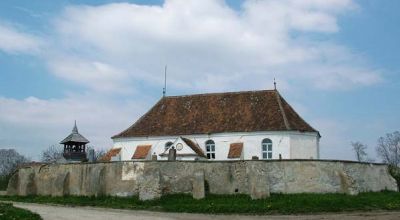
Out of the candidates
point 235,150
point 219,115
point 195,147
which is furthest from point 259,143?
point 195,147

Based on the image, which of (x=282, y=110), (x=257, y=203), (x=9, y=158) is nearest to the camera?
(x=257, y=203)

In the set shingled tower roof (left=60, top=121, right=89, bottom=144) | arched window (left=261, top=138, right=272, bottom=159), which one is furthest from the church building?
shingled tower roof (left=60, top=121, right=89, bottom=144)

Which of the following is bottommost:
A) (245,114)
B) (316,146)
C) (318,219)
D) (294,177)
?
(318,219)

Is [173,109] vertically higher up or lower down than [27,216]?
higher up

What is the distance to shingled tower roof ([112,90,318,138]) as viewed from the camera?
41906 millimetres

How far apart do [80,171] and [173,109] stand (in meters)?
14.8

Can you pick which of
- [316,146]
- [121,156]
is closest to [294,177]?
[316,146]

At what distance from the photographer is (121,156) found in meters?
45.3

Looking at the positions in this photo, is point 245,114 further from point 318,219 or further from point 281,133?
point 318,219

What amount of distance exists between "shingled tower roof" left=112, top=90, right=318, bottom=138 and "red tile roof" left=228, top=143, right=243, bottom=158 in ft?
4.50

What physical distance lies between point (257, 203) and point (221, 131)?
51.0ft

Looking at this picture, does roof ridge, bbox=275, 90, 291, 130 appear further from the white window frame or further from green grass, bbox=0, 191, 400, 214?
green grass, bbox=0, 191, 400, 214

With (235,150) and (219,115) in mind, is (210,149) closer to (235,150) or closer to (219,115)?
(235,150)

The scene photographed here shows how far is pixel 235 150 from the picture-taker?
41.0 m
